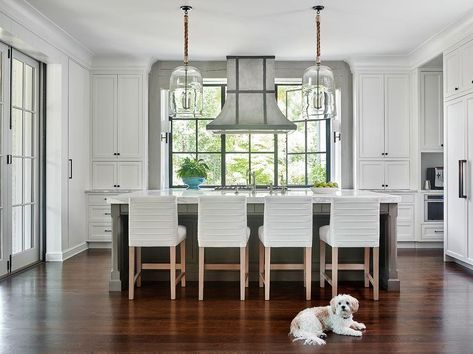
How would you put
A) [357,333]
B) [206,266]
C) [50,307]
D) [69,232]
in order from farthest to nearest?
[69,232] < [206,266] < [50,307] < [357,333]

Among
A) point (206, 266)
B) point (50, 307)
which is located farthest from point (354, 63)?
point (50, 307)

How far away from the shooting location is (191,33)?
575 cm

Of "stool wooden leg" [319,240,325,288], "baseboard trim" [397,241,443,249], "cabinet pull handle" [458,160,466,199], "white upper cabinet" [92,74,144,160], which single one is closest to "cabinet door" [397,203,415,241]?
"baseboard trim" [397,241,443,249]

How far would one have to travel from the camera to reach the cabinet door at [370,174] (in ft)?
22.6

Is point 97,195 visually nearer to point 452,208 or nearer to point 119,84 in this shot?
point 119,84

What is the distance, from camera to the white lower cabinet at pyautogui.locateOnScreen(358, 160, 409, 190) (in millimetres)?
6859

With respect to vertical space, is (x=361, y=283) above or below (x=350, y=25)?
below

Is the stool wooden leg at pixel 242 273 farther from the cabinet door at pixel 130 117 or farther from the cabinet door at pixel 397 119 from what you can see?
the cabinet door at pixel 397 119

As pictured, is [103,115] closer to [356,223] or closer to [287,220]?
[287,220]

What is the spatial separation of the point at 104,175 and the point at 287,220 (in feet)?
12.3

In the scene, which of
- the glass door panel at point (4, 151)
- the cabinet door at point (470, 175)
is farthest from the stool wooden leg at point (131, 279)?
the cabinet door at point (470, 175)

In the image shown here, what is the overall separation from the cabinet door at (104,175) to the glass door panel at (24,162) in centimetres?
127

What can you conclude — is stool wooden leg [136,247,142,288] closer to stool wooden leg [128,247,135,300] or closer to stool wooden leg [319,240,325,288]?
stool wooden leg [128,247,135,300]

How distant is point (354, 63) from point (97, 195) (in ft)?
13.8
